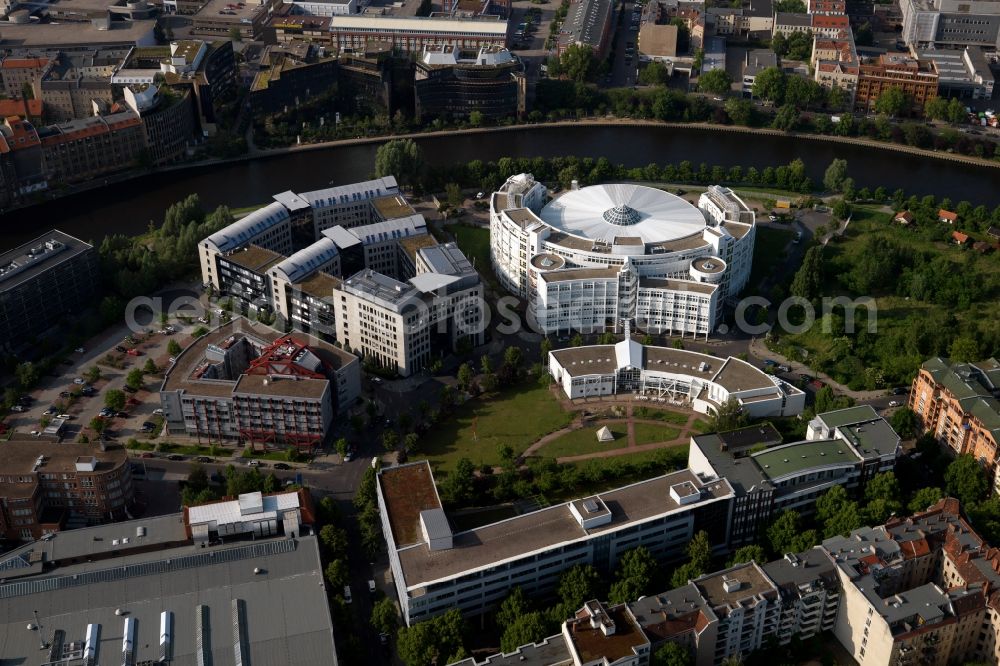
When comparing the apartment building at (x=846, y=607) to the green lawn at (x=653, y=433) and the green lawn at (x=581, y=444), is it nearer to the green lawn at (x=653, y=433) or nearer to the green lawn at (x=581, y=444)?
the green lawn at (x=653, y=433)

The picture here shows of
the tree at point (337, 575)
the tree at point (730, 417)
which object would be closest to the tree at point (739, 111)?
the tree at point (730, 417)

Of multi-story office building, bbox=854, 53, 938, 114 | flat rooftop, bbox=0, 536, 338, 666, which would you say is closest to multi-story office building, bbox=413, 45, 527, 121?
multi-story office building, bbox=854, 53, 938, 114

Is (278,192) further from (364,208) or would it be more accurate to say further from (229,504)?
(229,504)

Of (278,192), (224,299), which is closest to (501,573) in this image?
(224,299)

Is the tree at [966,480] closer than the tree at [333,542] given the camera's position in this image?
No

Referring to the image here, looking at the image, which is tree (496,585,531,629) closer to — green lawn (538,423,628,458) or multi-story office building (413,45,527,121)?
green lawn (538,423,628,458)
